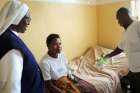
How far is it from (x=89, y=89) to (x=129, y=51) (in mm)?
740

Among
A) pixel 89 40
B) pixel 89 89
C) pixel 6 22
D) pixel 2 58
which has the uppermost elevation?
pixel 6 22

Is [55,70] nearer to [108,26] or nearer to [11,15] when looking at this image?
[11,15]

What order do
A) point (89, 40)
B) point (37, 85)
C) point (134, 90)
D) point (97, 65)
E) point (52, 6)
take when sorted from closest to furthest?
point (37, 85)
point (134, 90)
point (97, 65)
point (52, 6)
point (89, 40)

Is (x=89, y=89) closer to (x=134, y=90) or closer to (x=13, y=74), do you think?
(x=134, y=90)

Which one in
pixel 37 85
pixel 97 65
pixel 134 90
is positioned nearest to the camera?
pixel 37 85

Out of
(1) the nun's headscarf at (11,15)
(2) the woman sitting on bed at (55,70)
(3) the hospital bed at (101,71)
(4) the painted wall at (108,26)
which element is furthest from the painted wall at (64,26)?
(1) the nun's headscarf at (11,15)

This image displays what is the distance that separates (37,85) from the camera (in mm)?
1414

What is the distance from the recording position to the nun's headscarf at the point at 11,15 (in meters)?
1.34

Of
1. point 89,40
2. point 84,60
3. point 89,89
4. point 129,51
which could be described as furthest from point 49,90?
point 89,40

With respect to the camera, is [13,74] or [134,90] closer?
[13,74]

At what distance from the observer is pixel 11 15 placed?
134 centimetres

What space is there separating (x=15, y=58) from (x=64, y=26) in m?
2.64

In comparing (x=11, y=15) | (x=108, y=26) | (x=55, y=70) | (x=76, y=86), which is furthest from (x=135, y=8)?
(x=11, y=15)

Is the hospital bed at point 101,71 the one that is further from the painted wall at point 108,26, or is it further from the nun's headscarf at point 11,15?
the nun's headscarf at point 11,15
